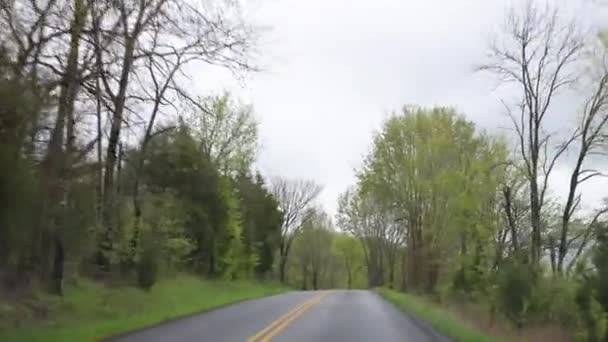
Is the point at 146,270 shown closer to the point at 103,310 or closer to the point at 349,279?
the point at 103,310

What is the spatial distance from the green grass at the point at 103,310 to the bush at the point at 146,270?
50 cm

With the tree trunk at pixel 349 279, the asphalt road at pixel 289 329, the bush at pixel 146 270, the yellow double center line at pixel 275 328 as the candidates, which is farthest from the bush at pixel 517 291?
the tree trunk at pixel 349 279

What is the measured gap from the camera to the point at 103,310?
23156 millimetres

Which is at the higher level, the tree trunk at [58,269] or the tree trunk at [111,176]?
the tree trunk at [111,176]

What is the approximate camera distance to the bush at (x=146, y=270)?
107 feet

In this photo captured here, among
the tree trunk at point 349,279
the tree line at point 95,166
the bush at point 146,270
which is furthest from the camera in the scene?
the tree trunk at point 349,279

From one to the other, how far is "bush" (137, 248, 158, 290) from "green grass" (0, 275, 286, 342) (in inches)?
19.5

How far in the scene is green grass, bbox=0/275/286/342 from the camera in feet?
54.3

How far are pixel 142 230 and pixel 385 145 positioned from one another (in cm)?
2237

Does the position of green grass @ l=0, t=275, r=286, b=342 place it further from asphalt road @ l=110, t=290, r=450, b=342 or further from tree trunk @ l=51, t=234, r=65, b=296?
asphalt road @ l=110, t=290, r=450, b=342

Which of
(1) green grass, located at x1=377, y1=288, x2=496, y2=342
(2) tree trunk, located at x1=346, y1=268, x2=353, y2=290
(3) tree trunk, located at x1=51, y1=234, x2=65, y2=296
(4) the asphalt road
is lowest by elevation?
(4) the asphalt road

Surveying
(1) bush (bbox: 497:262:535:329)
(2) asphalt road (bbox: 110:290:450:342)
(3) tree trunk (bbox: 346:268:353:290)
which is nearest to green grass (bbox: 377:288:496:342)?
(2) asphalt road (bbox: 110:290:450:342)

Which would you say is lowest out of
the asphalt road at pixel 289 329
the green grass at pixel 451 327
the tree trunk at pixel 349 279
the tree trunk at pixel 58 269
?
the asphalt road at pixel 289 329

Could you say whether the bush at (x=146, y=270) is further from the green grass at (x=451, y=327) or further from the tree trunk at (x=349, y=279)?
the tree trunk at (x=349, y=279)
